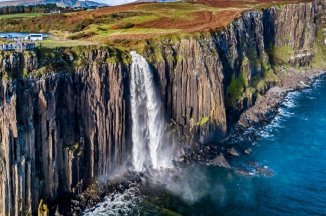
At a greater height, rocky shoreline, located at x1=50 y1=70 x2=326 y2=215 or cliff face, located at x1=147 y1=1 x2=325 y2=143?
cliff face, located at x1=147 y1=1 x2=325 y2=143

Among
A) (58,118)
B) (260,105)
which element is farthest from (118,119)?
(260,105)

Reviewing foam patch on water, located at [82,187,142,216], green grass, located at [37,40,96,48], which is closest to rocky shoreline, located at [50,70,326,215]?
foam patch on water, located at [82,187,142,216]

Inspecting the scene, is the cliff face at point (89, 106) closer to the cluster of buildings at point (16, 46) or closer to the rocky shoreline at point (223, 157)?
the cluster of buildings at point (16, 46)

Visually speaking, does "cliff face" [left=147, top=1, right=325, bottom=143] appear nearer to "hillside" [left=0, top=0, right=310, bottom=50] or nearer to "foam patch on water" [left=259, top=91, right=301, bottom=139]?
"hillside" [left=0, top=0, right=310, bottom=50]

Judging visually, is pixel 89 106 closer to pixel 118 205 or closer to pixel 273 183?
pixel 118 205

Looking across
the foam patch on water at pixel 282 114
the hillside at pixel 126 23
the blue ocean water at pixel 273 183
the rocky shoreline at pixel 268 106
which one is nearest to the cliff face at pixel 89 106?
the rocky shoreline at pixel 268 106

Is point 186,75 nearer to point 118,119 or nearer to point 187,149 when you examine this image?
point 187,149

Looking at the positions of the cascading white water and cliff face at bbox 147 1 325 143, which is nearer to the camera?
the cascading white water
